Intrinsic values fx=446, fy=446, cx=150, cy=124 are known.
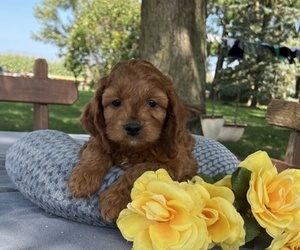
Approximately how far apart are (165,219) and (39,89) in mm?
2580

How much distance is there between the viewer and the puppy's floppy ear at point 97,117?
1.90m

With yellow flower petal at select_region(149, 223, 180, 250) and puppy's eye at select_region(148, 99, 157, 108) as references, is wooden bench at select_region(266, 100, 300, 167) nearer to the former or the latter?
puppy's eye at select_region(148, 99, 157, 108)

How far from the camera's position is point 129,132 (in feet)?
5.63

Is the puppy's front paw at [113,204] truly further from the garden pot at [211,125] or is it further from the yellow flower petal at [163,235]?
the garden pot at [211,125]

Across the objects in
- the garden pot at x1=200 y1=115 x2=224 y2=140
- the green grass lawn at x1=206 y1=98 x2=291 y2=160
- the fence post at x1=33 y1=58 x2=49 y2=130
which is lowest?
the green grass lawn at x1=206 y1=98 x2=291 y2=160

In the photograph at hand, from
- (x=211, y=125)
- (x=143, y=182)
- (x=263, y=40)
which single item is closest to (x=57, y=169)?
(x=143, y=182)

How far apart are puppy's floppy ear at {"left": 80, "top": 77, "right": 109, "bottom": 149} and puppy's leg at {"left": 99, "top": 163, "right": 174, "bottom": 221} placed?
0.75 feet

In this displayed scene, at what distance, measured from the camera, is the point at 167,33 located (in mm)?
5129

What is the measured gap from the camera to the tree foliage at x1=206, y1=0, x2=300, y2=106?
2075 cm

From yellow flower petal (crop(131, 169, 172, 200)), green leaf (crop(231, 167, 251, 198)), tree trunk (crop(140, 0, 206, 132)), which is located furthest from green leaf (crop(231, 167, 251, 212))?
tree trunk (crop(140, 0, 206, 132))

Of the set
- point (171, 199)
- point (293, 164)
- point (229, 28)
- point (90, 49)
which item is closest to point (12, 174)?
point (171, 199)

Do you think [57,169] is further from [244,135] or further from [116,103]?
[244,135]

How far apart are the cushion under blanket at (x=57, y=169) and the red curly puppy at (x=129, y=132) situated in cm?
5

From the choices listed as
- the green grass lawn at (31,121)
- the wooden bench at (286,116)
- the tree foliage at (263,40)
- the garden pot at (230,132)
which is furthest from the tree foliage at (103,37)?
the wooden bench at (286,116)
